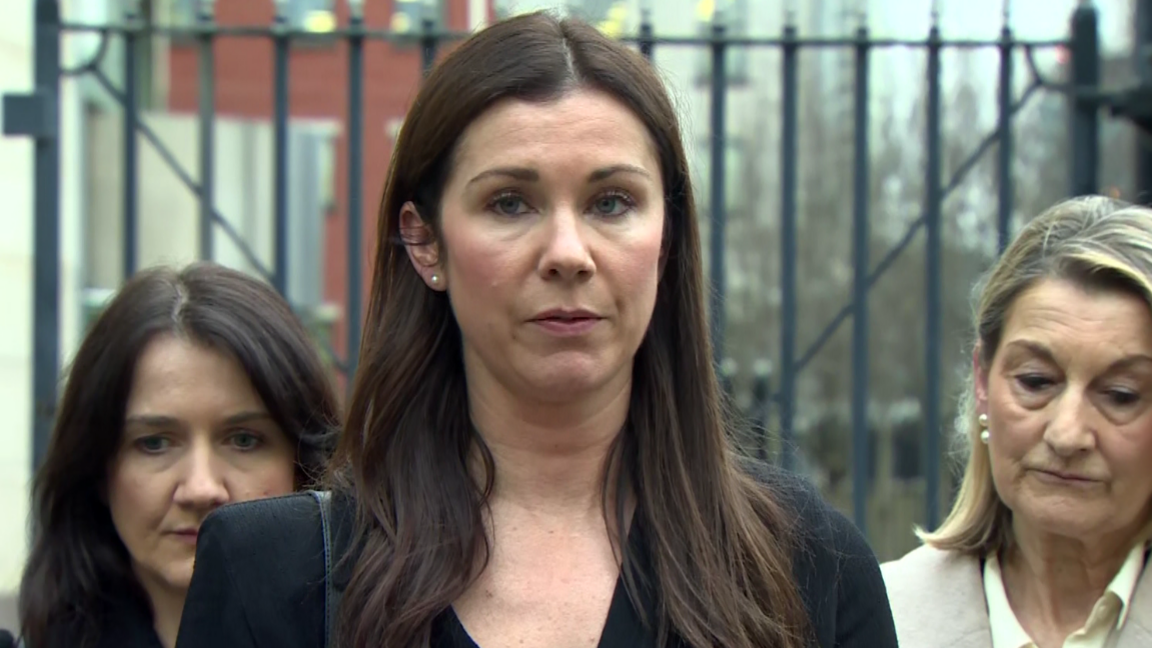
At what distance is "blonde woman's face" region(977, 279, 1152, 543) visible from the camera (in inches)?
108

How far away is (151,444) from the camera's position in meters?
2.94

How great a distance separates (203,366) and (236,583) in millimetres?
968

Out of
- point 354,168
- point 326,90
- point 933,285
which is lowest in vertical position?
point 933,285

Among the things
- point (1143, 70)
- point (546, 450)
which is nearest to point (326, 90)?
point (1143, 70)

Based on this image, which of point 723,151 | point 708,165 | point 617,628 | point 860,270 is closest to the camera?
point 617,628

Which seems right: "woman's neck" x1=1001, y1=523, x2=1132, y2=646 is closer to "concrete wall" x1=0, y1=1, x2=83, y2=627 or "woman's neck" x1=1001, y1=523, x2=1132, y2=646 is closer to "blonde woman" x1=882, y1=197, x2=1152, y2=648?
"blonde woman" x1=882, y1=197, x2=1152, y2=648

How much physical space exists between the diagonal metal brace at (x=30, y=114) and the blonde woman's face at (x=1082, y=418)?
251cm

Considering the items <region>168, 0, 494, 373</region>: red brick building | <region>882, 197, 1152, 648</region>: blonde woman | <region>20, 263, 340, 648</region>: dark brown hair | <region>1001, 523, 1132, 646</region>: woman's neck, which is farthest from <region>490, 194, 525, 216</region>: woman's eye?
<region>168, 0, 494, 373</region>: red brick building

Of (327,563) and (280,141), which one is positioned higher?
(280,141)

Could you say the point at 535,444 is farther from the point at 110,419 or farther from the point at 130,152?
the point at 130,152

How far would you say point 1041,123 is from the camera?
35.3 ft

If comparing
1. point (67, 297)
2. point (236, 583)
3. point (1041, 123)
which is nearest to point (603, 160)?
point (236, 583)

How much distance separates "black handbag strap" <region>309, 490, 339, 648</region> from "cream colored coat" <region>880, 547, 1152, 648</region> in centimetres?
111

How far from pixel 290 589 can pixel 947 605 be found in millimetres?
1318
